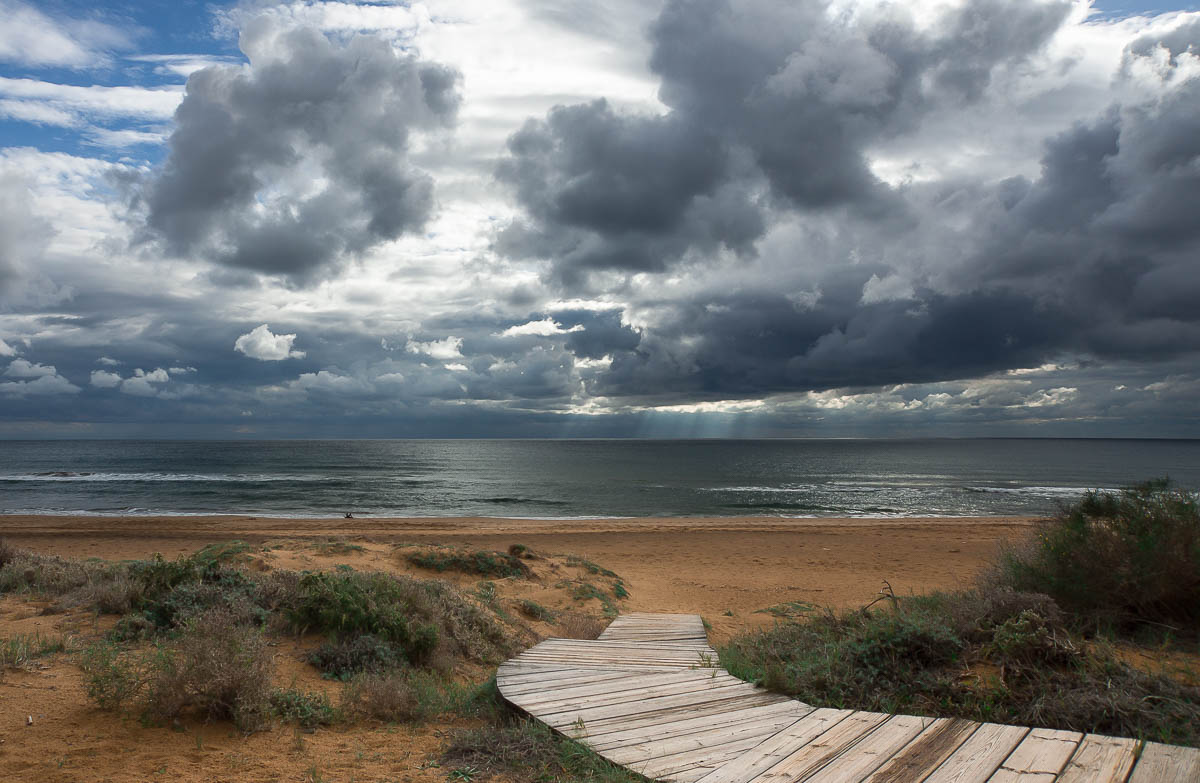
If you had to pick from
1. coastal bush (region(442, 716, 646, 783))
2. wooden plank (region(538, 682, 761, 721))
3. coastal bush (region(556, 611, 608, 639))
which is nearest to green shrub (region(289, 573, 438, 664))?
coastal bush (region(556, 611, 608, 639))

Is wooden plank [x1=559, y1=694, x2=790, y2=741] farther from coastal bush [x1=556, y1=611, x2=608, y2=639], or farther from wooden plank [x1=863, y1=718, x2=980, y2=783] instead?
coastal bush [x1=556, y1=611, x2=608, y2=639]

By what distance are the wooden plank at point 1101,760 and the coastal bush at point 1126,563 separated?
2.86 meters

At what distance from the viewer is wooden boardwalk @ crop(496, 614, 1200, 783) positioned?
3330 millimetres

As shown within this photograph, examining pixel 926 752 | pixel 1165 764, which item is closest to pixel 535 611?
pixel 926 752

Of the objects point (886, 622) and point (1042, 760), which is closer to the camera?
point (1042, 760)

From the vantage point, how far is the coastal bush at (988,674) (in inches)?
162

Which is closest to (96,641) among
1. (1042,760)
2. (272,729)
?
(272,729)

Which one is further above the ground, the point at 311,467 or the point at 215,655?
the point at 215,655

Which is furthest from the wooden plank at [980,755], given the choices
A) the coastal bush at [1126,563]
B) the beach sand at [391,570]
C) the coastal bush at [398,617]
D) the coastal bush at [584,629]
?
the coastal bush at [398,617]

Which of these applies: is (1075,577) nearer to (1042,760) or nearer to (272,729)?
(1042,760)

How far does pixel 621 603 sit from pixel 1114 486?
51.7 meters

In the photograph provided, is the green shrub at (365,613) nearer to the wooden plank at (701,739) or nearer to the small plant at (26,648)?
the small plant at (26,648)

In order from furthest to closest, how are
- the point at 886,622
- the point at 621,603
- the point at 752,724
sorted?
the point at 621,603, the point at 886,622, the point at 752,724

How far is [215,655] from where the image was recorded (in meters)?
5.14
